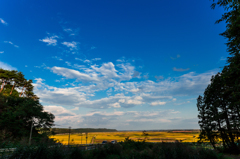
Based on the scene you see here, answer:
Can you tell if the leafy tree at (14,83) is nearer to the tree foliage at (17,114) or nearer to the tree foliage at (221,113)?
the tree foliage at (17,114)

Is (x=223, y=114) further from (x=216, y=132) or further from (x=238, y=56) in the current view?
(x=238, y=56)

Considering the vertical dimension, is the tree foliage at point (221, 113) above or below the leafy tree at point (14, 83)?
below

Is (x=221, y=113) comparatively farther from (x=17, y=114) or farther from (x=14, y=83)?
(x=14, y=83)

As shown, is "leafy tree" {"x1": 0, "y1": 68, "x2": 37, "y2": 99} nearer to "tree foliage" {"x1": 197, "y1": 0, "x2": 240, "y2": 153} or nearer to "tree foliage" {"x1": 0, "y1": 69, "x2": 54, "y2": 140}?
"tree foliage" {"x1": 0, "y1": 69, "x2": 54, "y2": 140}

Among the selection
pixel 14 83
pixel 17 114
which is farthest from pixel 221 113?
pixel 14 83

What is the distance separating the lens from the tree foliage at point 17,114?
98.8ft

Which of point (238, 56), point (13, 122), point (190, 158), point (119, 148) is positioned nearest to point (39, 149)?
point (119, 148)

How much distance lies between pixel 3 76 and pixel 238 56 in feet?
177

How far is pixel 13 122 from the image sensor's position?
99.6 ft

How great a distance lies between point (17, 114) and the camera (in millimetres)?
30953

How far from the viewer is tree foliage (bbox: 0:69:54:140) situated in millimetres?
30102

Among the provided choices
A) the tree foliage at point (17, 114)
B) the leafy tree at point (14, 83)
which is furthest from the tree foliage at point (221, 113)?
the leafy tree at point (14, 83)

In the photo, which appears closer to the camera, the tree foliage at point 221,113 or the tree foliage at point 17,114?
the tree foliage at point 221,113

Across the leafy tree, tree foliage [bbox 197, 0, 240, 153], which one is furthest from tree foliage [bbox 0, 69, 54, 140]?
tree foliage [bbox 197, 0, 240, 153]
